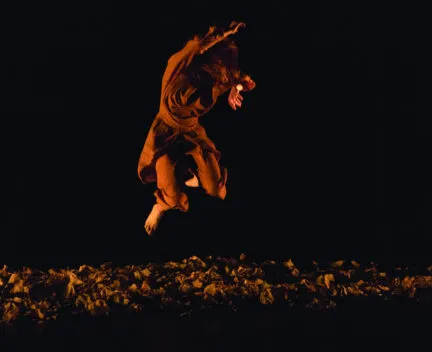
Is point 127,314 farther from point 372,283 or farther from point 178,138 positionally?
point 372,283

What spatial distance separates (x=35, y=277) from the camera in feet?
17.7

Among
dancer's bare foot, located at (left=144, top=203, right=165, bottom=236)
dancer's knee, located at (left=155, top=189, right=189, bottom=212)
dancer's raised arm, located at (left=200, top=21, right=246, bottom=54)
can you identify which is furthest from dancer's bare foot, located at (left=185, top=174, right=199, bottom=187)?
dancer's raised arm, located at (left=200, top=21, right=246, bottom=54)

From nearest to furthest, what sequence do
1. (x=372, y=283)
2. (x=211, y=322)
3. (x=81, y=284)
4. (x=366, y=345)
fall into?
(x=366, y=345)
(x=211, y=322)
(x=81, y=284)
(x=372, y=283)

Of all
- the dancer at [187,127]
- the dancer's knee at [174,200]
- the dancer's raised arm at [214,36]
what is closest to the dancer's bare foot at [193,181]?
the dancer at [187,127]

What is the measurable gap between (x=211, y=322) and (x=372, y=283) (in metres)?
1.37

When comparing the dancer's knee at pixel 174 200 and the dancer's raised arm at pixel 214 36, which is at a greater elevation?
the dancer's raised arm at pixel 214 36

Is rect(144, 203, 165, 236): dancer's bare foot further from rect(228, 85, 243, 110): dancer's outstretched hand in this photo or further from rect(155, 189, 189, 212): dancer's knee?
rect(228, 85, 243, 110): dancer's outstretched hand

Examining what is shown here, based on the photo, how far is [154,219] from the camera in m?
5.30

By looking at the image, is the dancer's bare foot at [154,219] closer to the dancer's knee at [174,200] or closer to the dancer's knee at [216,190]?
the dancer's knee at [174,200]

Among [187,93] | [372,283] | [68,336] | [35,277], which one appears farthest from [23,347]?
[372,283]

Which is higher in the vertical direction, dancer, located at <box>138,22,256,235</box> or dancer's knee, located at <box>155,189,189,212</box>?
dancer, located at <box>138,22,256,235</box>

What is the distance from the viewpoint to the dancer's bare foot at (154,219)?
5.29 metres

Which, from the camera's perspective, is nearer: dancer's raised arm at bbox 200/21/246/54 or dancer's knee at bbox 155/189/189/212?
dancer's raised arm at bbox 200/21/246/54

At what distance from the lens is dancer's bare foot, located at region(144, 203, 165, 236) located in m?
5.29
